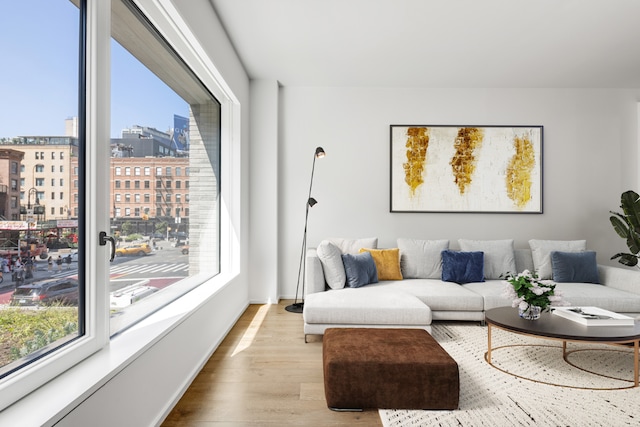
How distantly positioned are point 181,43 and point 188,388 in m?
2.38

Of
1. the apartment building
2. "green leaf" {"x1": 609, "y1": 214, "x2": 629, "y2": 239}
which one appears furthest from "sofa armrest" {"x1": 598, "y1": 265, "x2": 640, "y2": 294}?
the apartment building

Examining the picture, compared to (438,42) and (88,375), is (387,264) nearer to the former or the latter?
(438,42)

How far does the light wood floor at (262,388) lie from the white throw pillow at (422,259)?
5.13 feet

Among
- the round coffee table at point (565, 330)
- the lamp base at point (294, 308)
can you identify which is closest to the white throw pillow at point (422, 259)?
the lamp base at point (294, 308)

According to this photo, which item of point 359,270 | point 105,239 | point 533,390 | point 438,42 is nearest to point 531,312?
point 533,390

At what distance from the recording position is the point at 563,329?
3.00m

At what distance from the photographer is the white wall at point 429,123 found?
18.3 ft

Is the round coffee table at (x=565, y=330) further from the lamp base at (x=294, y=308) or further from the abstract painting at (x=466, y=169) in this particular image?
the abstract painting at (x=466, y=169)

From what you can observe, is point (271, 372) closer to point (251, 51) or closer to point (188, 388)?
point (188, 388)

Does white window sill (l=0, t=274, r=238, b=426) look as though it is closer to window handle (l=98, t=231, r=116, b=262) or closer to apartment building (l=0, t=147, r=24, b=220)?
window handle (l=98, t=231, r=116, b=262)

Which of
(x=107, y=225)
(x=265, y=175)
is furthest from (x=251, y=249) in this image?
(x=107, y=225)

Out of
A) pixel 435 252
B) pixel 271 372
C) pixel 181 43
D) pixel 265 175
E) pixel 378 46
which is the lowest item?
pixel 271 372

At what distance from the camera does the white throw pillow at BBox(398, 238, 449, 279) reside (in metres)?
4.99

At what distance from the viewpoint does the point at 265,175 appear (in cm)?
539
